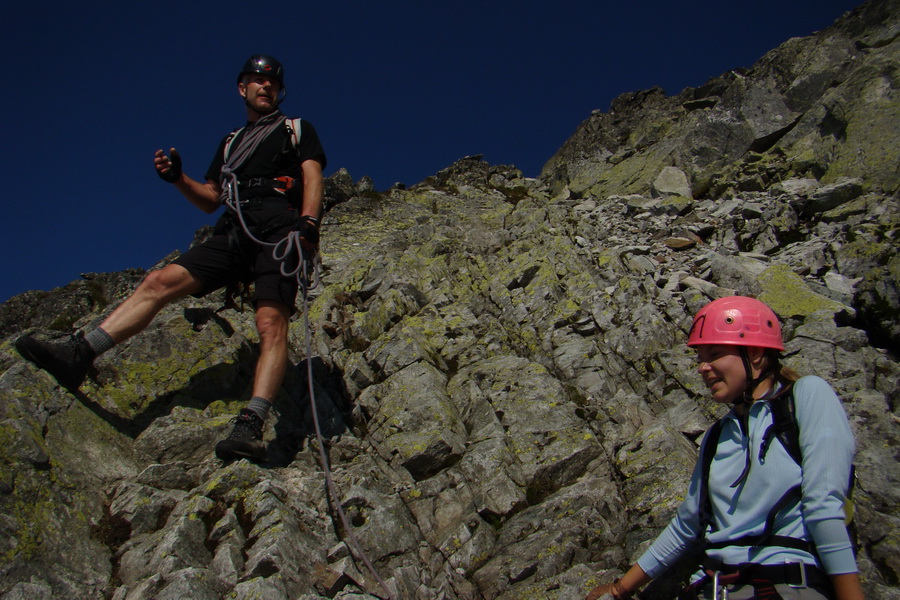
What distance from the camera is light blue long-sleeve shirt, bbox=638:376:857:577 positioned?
3.29 metres

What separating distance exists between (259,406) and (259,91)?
5.33 meters

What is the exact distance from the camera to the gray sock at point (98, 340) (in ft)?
21.6

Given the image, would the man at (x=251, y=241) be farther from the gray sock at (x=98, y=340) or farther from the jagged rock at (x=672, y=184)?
the jagged rock at (x=672, y=184)

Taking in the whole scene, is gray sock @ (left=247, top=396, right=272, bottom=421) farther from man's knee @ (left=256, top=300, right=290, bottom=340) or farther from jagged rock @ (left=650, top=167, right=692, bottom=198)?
jagged rock @ (left=650, top=167, right=692, bottom=198)

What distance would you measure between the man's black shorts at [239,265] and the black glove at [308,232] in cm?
41

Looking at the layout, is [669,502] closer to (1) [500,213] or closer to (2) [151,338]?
(2) [151,338]

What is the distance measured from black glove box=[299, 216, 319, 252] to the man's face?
98.7 inches

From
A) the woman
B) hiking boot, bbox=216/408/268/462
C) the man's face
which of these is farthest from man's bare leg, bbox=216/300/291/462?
the woman

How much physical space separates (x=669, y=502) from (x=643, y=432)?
137 centimetres

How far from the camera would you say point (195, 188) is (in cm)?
802

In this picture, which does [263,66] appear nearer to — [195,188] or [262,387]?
[195,188]

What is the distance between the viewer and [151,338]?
849 cm

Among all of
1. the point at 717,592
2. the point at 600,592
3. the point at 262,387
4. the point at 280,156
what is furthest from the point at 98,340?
the point at 717,592

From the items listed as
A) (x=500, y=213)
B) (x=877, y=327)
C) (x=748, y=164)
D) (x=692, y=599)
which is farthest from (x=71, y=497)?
(x=748, y=164)
